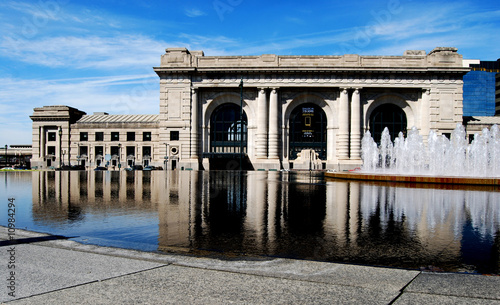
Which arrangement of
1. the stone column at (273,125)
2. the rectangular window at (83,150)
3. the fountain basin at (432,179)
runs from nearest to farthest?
the fountain basin at (432,179) → the stone column at (273,125) → the rectangular window at (83,150)

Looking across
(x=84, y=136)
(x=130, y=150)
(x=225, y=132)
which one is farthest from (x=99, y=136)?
(x=225, y=132)

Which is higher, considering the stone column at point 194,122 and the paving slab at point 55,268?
the stone column at point 194,122

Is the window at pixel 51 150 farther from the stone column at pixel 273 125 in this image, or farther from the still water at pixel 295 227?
the still water at pixel 295 227

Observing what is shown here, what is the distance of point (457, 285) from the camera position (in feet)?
14.8

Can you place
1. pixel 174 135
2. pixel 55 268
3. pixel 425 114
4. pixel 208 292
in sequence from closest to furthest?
1. pixel 208 292
2. pixel 55 268
3. pixel 425 114
4. pixel 174 135

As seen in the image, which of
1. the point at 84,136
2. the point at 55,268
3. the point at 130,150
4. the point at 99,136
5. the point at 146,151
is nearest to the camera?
the point at 55,268

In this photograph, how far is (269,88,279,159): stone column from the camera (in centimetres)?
5644

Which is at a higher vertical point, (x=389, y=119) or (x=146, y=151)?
(x=389, y=119)

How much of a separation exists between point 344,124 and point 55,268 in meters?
54.0

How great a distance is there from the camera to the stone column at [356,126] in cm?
5562

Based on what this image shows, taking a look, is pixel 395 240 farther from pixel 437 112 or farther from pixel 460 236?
pixel 437 112

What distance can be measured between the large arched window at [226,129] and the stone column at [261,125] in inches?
122

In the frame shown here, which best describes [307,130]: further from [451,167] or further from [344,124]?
[451,167]

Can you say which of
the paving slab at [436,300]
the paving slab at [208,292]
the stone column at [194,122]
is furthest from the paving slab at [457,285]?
the stone column at [194,122]
